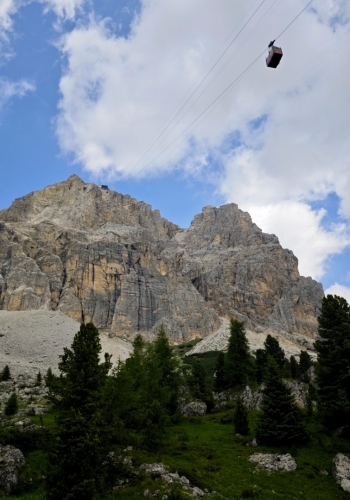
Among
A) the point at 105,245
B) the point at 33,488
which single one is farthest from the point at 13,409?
the point at 105,245

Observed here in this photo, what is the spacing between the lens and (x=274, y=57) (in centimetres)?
1862

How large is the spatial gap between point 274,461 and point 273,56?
81.7 ft

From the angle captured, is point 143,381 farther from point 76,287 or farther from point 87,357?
point 76,287

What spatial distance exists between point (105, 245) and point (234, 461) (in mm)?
163863

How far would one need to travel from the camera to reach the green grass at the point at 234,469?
746 inches


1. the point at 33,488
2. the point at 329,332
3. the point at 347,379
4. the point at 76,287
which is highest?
the point at 76,287

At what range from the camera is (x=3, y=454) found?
21000 millimetres

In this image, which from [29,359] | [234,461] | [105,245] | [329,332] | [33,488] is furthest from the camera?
[105,245]

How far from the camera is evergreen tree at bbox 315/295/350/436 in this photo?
81.9 feet

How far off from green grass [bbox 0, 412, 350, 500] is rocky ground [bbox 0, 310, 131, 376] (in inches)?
2146

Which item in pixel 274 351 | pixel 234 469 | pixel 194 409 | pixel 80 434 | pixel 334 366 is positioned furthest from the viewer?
pixel 274 351

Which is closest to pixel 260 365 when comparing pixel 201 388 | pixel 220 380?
pixel 220 380

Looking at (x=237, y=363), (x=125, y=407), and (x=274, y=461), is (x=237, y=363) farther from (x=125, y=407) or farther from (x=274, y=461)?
(x=125, y=407)

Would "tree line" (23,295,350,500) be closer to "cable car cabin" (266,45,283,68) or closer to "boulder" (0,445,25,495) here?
"boulder" (0,445,25,495)
